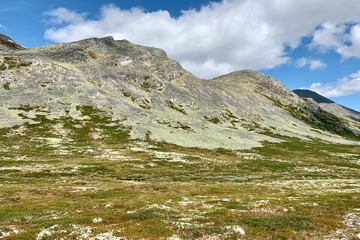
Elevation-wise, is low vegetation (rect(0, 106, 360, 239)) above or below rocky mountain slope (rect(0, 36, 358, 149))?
below

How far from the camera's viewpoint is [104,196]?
49.1 meters

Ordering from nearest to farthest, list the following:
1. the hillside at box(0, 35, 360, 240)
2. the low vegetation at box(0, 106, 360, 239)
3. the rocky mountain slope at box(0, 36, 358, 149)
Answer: the low vegetation at box(0, 106, 360, 239), the hillside at box(0, 35, 360, 240), the rocky mountain slope at box(0, 36, 358, 149)

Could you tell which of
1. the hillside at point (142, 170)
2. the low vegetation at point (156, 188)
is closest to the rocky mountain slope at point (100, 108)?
the hillside at point (142, 170)

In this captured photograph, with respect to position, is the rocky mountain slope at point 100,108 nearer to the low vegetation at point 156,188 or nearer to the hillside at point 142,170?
the hillside at point 142,170

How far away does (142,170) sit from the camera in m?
80.6

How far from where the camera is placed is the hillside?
1162 inches

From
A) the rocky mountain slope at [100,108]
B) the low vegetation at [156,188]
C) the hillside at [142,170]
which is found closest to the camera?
the low vegetation at [156,188]

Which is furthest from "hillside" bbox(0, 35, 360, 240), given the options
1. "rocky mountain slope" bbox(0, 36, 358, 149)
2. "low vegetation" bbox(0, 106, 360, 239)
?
"rocky mountain slope" bbox(0, 36, 358, 149)

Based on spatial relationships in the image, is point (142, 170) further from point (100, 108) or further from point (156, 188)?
point (100, 108)

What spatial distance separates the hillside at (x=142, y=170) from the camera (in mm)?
29516

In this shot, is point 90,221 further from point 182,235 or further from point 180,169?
point 180,169

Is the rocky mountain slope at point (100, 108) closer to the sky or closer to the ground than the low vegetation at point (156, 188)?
closer to the sky

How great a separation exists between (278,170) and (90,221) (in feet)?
231

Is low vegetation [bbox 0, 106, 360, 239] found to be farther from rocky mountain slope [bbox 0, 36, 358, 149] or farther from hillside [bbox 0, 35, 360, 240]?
rocky mountain slope [bbox 0, 36, 358, 149]
